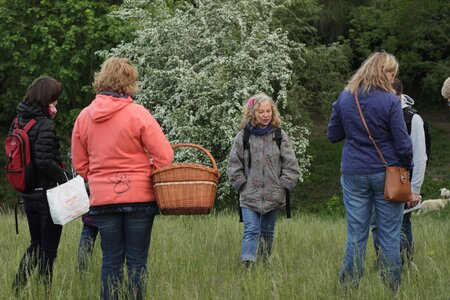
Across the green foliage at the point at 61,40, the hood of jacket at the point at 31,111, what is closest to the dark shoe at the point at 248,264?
the hood of jacket at the point at 31,111

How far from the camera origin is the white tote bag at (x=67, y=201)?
565 cm

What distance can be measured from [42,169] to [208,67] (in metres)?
13.0

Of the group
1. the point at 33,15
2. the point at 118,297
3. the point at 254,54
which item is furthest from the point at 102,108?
the point at 33,15

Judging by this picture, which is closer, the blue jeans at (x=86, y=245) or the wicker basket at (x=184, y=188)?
the wicker basket at (x=184, y=188)

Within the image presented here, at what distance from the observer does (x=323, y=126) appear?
3069 cm

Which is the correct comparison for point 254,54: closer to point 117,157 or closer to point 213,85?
point 213,85

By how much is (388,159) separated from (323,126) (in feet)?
82.7

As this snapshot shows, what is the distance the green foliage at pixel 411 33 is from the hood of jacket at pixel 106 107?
867 inches

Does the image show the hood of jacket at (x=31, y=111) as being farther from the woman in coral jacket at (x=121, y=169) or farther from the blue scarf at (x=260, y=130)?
Result: the blue scarf at (x=260, y=130)

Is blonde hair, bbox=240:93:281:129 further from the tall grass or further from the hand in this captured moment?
the hand

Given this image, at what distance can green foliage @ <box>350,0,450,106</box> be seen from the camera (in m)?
26.0

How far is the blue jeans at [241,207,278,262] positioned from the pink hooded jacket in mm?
2056

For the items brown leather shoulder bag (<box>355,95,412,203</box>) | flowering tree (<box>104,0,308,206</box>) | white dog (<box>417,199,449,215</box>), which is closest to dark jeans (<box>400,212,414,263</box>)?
brown leather shoulder bag (<box>355,95,412,203</box>)

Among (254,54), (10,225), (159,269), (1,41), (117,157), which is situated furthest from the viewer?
(1,41)
